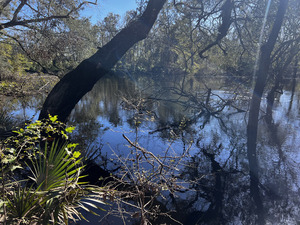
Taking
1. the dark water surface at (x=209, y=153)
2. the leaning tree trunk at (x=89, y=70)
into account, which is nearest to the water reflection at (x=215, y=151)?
the dark water surface at (x=209, y=153)

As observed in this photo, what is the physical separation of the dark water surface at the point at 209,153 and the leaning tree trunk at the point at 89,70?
1262 millimetres

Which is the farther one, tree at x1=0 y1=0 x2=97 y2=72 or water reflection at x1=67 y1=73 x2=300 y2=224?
tree at x1=0 y1=0 x2=97 y2=72

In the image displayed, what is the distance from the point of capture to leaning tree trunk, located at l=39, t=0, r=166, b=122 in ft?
21.3

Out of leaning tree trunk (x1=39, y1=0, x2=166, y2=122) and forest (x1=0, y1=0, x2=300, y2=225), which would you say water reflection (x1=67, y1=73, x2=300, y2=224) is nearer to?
forest (x1=0, y1=0, x2=300, y2=225)

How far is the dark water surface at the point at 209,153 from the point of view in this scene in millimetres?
3699

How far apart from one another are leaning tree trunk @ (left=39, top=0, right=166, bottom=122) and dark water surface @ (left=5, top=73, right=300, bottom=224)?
4.14 ft

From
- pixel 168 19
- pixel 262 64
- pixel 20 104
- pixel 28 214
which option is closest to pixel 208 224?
pixel 28 214

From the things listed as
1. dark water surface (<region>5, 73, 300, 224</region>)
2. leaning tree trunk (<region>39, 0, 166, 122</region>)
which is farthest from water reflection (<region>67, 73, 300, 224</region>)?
leaning tree trunk (<region>39, 0, 166, 122</region>)

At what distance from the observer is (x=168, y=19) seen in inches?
484

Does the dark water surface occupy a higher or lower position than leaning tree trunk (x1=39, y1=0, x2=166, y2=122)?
lower

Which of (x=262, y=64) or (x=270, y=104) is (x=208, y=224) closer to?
(x=262, y=64)

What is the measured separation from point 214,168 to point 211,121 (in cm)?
509

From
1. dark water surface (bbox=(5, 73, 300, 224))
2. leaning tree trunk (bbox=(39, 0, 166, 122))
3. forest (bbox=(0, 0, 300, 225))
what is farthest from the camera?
leaning tree trunk (bbox=(39, 0, 166, 122))

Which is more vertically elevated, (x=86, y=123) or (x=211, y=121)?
(x=211, y=121)
